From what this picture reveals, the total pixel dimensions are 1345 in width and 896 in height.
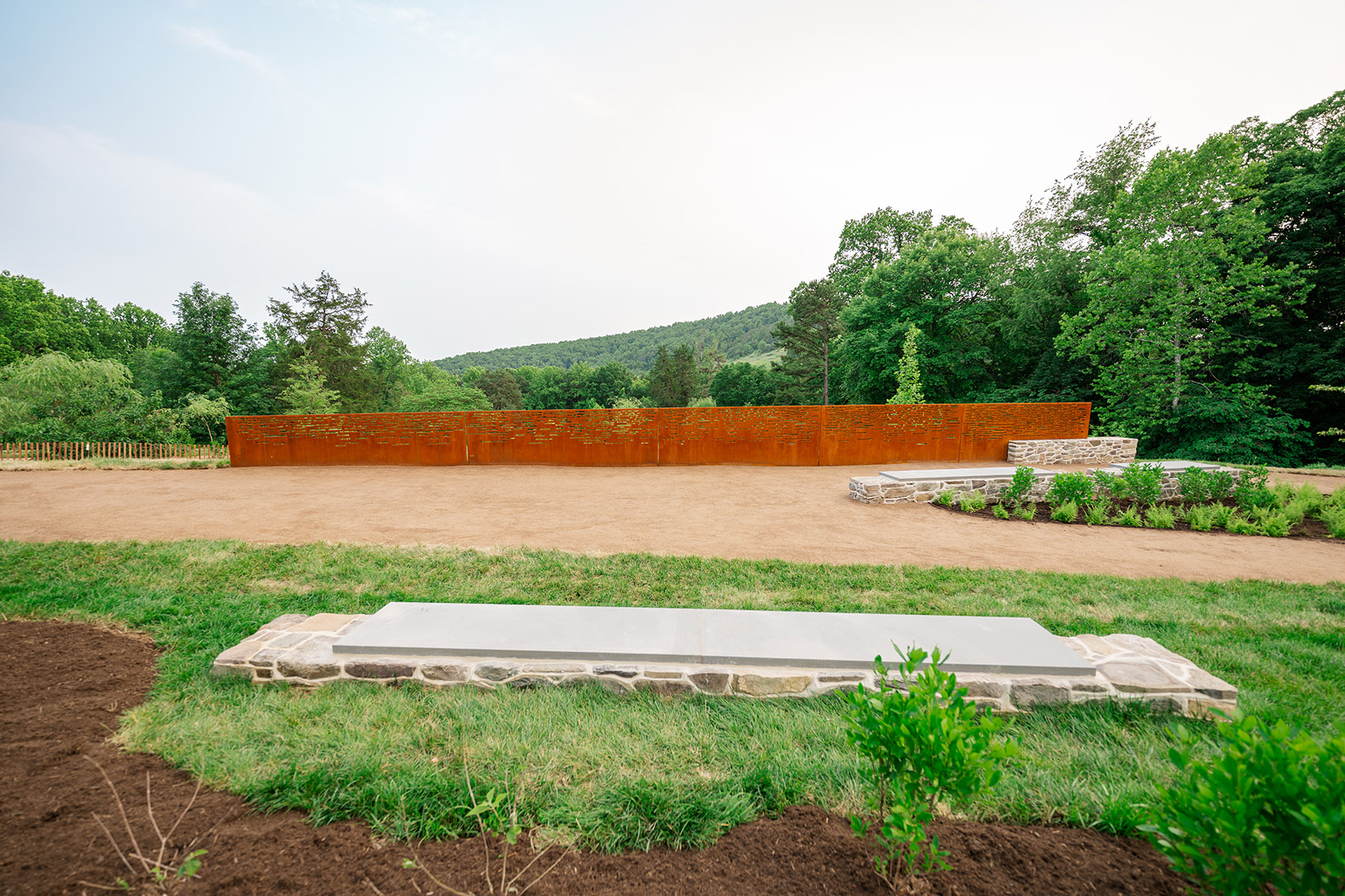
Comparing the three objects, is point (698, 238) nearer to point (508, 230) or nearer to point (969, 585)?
point (508, 230)

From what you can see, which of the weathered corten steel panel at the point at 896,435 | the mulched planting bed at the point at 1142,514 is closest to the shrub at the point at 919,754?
the mulched planting bed at the point at 1142,514

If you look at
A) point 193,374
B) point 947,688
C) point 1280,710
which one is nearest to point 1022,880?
point 947,688

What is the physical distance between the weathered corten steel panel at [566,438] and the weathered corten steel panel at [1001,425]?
7997 millimetres

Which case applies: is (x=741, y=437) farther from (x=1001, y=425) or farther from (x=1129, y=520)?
(x=1129, y=520)

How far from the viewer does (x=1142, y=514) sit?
6656mm

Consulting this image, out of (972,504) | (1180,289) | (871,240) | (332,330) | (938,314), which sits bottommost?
(972,504)

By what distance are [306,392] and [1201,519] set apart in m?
34.3

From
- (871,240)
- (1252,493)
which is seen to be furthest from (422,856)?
(871,240)

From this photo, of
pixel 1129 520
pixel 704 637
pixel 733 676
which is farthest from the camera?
pixel 1129 520

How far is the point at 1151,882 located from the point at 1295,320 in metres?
25.0

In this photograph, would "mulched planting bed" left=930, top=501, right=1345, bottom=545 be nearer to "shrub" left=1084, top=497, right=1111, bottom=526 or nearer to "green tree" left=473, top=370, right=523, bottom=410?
"shrub" left=1084, top=497, right=1111, bottom=526

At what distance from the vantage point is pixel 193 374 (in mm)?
31422

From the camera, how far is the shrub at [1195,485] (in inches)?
275

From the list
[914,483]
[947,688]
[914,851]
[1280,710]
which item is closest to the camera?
[914,851]
